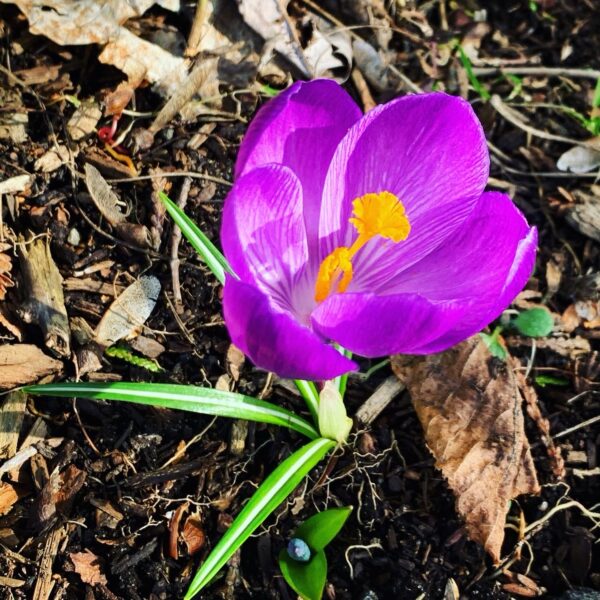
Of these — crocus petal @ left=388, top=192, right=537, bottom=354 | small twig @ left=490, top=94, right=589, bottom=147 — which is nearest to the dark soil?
small twig @ left=490, top=94, right=589, bottom=147

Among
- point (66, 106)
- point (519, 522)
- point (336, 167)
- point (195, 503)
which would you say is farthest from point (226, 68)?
point (519, 522)

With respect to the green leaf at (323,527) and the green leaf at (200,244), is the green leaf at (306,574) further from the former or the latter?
the green leaf at (200,244)

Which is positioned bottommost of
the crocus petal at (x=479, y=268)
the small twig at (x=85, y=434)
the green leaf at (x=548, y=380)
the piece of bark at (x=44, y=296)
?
the green leaf at (x=548, y=380)

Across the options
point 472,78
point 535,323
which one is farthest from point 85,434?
point 472,78

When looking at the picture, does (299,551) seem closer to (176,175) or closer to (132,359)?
(132,359)

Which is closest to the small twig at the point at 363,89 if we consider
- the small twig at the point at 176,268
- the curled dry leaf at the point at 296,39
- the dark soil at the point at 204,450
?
the curled dry leaf at the point at 296,39

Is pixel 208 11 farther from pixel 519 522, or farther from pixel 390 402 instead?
pixel 519 522
